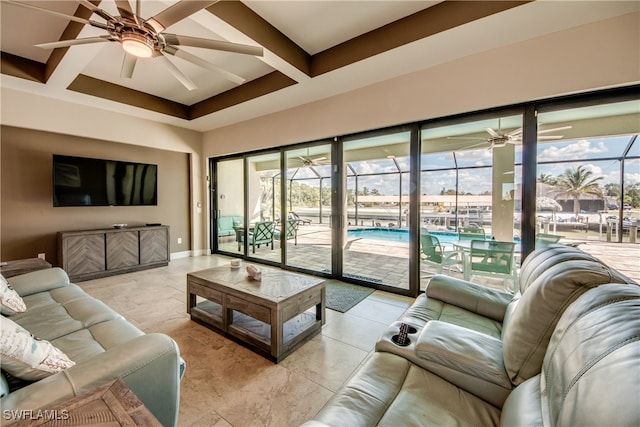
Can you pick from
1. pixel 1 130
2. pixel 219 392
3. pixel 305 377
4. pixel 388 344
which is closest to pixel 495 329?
pixel 388 344

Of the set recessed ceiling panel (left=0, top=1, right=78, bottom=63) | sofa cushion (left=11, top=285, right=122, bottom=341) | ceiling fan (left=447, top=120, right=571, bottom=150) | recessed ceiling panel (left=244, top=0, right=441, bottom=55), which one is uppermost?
recessed ceiling panel (left=0, top=1, right=78, bottom=63)

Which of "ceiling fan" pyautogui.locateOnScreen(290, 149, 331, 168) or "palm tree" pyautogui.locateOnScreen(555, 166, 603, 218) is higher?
"ceiling fan" pyautogui.locateOnScreen(290, 149, 331, 168)

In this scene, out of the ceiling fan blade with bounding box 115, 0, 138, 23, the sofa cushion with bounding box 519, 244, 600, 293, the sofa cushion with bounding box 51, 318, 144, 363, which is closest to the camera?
the sofa cushion with bounding box 519, 244, 600, 293

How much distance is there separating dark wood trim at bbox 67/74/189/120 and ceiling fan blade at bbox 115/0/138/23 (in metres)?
3.12

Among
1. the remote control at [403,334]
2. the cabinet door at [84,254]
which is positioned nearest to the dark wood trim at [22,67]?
the cabinet door at [84,254]

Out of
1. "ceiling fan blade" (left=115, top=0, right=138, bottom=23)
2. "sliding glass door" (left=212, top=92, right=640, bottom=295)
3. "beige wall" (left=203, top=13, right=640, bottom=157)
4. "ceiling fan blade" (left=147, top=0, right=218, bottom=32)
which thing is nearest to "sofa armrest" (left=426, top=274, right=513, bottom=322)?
"sliding glass door" (left=212, top=92, right=640, bottom=295)

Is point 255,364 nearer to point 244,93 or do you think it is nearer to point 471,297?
point 471,297

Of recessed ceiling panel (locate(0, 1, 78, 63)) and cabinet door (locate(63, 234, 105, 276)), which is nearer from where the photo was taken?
recessed ceiling panel (locate(0, 1, 78, 63))

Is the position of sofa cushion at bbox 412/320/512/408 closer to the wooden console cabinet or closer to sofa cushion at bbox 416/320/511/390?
sofa cushion at bbox 416/320/511/390

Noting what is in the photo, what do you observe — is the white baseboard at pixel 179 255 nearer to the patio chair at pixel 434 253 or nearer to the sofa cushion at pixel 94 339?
the sofa cushion at pixel 94 339

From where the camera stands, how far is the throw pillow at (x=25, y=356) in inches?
41.0

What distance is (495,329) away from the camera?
178 cm

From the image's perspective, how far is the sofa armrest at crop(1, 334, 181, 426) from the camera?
944 mm

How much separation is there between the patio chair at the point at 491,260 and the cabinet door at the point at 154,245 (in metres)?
5.28
